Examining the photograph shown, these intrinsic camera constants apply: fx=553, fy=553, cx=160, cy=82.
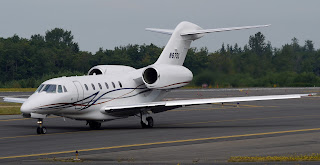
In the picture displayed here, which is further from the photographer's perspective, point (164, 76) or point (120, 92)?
point (164, 76)

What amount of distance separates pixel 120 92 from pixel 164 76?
2.57 metres

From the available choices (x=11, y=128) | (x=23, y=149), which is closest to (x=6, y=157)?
(x=23, y=149)

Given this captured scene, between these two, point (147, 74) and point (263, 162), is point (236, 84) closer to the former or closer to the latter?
point (147, 74)

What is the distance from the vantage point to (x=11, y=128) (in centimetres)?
2991

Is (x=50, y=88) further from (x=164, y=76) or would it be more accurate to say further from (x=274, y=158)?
(x=274, y=158)

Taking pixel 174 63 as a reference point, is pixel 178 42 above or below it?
above

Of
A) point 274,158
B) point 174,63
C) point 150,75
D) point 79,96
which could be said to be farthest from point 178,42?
point 274,158

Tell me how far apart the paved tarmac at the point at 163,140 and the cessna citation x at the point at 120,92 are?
0.97 meters

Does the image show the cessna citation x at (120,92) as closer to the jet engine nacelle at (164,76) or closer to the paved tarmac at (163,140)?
the jet engine nacelle at (164,76)

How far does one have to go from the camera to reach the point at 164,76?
3030 centimetres

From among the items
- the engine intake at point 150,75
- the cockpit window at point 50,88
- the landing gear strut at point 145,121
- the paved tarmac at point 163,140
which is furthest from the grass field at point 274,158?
the engine intake at point 150,75

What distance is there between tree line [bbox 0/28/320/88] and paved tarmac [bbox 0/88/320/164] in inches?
A: 190

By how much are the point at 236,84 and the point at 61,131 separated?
53.1ft

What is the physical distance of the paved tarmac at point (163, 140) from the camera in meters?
18.2
